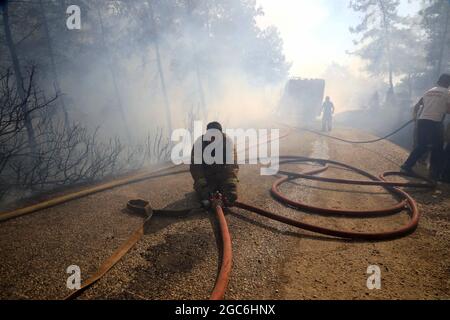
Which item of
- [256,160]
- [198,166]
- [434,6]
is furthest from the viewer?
[434,6]

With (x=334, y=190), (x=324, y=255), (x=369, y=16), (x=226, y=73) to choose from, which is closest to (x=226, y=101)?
(x=226, y=73)

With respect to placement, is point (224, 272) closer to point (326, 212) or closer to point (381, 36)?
point (326, 212)

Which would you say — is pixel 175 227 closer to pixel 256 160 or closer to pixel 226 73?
pixel 256 160

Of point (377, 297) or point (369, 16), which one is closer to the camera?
point (377, 297)

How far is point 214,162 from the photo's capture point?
491 centimetres

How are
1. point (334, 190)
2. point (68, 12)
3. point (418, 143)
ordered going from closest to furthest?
point (334, 190) → point (418, 143) → point (68, 12)

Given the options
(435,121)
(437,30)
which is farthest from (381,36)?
(435,121)

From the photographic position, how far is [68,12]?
17.7 meters

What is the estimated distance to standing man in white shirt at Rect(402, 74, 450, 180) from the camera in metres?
6.26

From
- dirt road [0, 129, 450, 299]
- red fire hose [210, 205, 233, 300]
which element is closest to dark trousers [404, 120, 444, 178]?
dirt road [0, 129, 450, 299]

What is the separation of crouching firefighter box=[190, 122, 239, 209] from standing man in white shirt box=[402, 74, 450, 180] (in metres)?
4.79

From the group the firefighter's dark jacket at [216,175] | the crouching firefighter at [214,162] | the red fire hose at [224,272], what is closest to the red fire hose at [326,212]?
the red fire hose at [224,272]

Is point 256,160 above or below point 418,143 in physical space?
below
